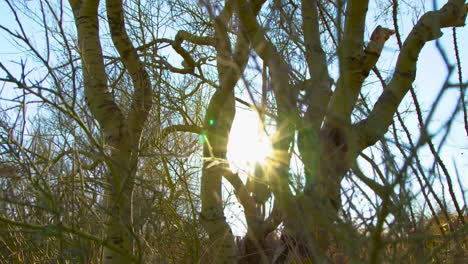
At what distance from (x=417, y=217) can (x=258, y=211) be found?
23.3 inches

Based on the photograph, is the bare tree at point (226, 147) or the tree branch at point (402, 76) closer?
the bare tree at point (226, 147)

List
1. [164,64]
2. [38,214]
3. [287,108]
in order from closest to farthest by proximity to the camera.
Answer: [287,108], [38,214], [164,64]

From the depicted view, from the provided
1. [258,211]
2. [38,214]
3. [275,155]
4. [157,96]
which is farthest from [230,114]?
[275,155]

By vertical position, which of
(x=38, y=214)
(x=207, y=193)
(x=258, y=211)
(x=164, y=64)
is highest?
(x=164, y=64)

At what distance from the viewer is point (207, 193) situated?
3135 millimetres

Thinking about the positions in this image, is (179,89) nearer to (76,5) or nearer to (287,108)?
(76,5)

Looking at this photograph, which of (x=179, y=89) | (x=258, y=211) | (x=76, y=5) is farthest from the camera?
(x=179, y=89)

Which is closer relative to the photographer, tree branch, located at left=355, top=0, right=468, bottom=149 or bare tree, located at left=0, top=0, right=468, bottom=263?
bare tree, located at left=0, top=0, right=468, bottom=263

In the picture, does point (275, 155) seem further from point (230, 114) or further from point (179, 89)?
point (179, 89)

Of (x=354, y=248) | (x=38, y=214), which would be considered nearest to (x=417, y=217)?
(x=354, y=248)

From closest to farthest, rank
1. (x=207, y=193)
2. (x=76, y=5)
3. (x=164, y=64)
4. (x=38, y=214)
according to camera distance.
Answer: (x=38, y=214)
(x=76, y=5)
(x=207, y=193)
(x=164, y=64)

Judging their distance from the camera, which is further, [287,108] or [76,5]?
[76,5]

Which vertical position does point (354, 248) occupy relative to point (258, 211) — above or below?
below

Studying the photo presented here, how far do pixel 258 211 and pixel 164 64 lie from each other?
2.10 meters
